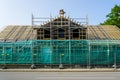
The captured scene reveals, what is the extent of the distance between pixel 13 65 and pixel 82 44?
8.13 metres

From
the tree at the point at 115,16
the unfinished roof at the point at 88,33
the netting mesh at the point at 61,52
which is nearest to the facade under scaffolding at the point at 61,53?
the netting mesh at the point at 61,52

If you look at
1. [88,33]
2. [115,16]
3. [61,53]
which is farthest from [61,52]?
[115,16]

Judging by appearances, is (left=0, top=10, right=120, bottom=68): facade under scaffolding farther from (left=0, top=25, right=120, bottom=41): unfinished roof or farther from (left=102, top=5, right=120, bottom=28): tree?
(left=102, top=5, right=120, bottom=28): tree

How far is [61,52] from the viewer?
104ft

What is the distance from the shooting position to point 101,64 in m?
30.7

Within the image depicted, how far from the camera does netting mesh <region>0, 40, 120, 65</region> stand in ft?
101

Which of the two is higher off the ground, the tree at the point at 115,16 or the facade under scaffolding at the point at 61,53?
the tree at the point at 115,16

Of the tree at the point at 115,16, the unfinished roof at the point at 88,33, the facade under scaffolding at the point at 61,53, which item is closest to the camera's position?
the facade under scaffolding at the point at 61,53

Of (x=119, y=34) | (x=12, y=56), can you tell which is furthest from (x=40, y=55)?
(x=119, y=34)

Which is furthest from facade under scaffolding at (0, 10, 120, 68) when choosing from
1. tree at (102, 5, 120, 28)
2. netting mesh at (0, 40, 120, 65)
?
tree at (102, 5, 120, 28)

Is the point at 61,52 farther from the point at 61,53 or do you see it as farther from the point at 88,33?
the point at 88,33

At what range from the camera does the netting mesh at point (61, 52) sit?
3092 cm

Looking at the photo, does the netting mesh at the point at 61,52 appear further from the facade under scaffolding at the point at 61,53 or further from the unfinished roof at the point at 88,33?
the unfinished roof at the point at 88,33

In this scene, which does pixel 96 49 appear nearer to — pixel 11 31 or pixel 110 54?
pixel 110 54
